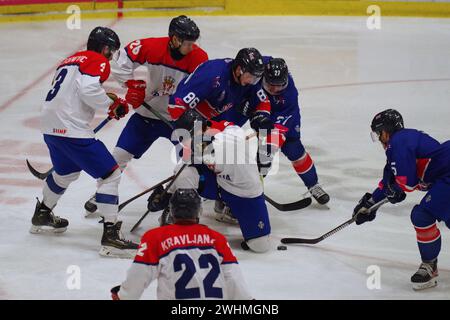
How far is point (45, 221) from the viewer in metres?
5.47

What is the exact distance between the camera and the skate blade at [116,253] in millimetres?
5141

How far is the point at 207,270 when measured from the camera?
3.52 meters

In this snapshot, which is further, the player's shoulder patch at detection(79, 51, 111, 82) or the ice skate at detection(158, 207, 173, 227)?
the ice skate at detection(158, 207, 173, 227)

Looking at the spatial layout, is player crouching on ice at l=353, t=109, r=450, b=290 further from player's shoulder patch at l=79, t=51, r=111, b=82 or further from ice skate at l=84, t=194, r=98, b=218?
ice skate at l=84, t=194, r=98, b=218

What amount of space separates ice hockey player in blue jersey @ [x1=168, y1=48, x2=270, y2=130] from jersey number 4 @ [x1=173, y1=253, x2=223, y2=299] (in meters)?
1.79

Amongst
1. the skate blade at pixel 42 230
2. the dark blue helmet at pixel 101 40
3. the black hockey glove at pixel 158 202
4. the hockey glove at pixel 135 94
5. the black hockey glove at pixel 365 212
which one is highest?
the dark blue helmet at pixel 101 40

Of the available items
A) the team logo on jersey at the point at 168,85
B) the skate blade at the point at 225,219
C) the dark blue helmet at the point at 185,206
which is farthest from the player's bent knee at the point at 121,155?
the dark blue helmet at the point at 185,206

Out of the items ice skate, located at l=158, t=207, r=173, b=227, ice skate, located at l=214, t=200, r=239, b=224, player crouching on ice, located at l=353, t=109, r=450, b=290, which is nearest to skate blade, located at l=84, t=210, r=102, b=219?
ice skate, located at l=158, t=207, r=173, b=227

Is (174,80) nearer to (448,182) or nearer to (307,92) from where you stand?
(448,182)

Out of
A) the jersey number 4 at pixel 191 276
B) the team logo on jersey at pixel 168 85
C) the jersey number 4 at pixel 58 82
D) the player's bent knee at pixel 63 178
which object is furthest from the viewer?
the team logo on jersey at pixel 168 85

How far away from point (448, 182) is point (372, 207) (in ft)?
1.59

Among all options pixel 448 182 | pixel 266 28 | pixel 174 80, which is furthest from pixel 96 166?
pixel 266 28

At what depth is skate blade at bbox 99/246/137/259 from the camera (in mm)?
5141

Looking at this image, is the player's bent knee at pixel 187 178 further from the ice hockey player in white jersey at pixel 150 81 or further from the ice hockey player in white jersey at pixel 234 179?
the ice hockey player in white jersey at pixel 150 81
